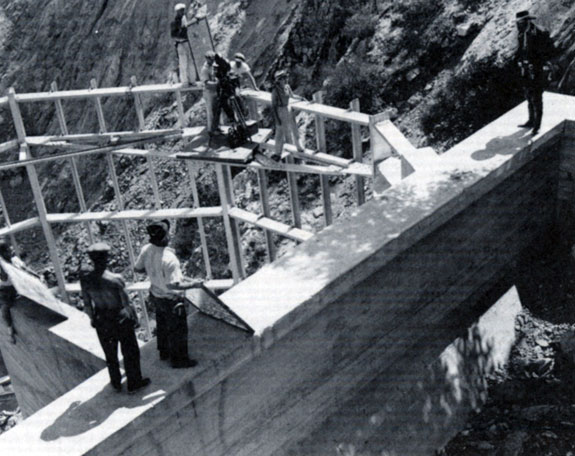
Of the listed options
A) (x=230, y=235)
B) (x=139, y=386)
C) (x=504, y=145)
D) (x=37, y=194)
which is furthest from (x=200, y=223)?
(x=139, y=386)

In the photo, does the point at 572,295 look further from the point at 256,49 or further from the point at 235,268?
the point at 256,49

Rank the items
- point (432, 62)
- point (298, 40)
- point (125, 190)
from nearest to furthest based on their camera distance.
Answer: point (432, 62) → point (298, 40) → point (125, 190)

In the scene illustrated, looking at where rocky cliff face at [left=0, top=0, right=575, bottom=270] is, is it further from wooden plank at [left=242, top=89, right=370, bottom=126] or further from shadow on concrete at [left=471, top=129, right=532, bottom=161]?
wooden plank at [left=242, top=89, right=370, bottom=126]

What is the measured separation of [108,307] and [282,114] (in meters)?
6.19

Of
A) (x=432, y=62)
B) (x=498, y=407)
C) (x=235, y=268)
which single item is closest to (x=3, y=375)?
(x=235, y=268)

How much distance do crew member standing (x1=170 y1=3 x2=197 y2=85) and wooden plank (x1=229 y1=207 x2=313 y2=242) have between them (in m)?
2.43

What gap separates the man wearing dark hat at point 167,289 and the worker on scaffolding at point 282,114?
516 cm

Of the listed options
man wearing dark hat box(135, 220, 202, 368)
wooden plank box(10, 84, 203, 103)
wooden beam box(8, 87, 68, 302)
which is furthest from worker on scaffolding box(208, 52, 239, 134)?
man wearing dark hat box(135, 220, 202, 368)

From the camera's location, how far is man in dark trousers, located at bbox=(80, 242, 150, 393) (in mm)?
5422

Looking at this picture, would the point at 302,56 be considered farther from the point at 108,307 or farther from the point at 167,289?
the point at 108,307

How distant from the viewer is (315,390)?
285 inches

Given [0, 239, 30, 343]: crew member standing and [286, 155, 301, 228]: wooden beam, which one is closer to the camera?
[0, 239, 30, 343]: crew member standing

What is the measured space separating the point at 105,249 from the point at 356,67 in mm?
12127

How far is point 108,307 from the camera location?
5.48 metres
